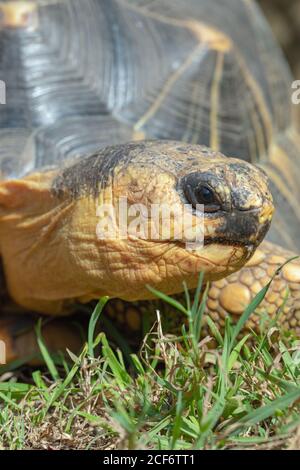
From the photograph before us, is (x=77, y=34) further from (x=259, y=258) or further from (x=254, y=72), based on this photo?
(x=259, y=258)

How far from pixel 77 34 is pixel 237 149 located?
753 millimetres

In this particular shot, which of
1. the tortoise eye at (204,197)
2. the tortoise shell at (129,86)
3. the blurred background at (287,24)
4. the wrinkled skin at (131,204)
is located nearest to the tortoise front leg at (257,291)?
the wrinkled skin at (131,204)

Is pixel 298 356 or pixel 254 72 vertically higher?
pixel 254 72

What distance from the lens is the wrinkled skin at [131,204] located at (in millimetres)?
2082

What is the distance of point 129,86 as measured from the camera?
2.90 metres

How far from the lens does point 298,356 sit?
2.16 meters

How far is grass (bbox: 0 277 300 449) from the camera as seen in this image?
72.9 inches

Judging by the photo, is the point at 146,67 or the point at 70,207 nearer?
the point at 70,207

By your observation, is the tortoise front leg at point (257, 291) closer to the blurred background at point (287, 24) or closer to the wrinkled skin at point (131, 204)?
the wrinkled skin at point (131, 204)

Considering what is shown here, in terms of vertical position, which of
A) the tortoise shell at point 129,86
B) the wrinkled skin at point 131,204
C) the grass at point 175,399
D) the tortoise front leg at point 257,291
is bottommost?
the grass at point 175,399

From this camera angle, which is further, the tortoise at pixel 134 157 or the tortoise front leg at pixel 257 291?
the tortoise front leg at pixel 257 291

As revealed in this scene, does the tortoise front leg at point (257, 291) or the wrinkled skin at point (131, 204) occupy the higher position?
the wrinkled skin at point (131, 204)

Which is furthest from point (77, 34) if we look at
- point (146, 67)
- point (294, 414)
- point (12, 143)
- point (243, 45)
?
point (294, 414)
